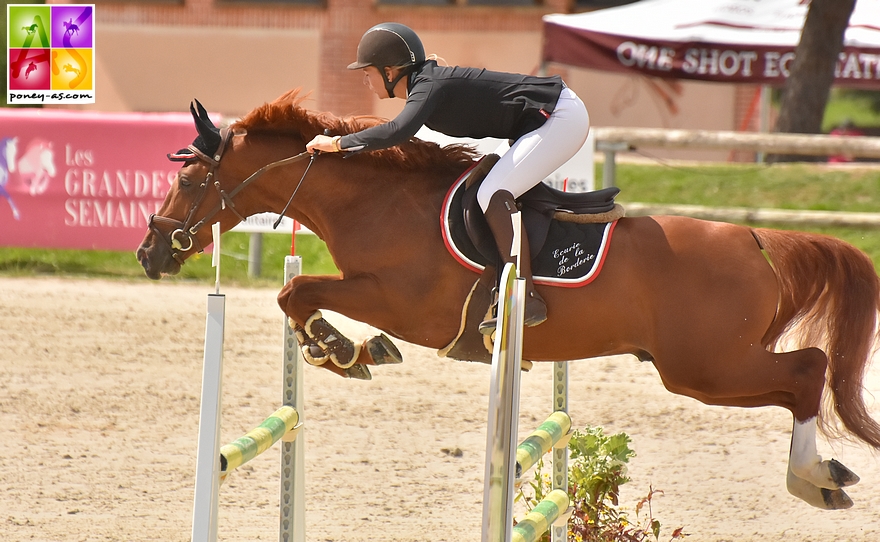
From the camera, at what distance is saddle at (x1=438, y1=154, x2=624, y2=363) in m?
3.36

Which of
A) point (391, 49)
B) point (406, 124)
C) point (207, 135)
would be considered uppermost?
point (391, 49)

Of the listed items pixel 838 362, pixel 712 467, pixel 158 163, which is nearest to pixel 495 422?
pixel 838 362

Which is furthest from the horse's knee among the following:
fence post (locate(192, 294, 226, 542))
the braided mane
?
fence post (locate(192, 294, 226, 542))

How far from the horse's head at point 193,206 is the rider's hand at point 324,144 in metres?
0.37

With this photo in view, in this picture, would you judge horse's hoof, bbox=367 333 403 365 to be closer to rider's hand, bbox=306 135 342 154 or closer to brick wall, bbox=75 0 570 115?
rider's hand, bbox=306 135 342 154

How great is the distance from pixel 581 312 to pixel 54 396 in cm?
357

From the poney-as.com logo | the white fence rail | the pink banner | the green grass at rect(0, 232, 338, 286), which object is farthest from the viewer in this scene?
the green grass at rect(0, 232, 338, 286)

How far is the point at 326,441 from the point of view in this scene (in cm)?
522

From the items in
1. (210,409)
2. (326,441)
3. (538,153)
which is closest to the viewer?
(210,409)

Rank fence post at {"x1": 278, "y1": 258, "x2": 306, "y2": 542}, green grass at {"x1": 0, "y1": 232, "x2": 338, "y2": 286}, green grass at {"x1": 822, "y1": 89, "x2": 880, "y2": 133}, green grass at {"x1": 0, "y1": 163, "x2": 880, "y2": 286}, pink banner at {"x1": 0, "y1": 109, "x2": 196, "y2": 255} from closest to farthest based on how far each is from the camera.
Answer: fence post at {"x1": 278, "y1": 258, "x2": 306, "y2": 542} < pink banner at {"x1": 0, "y1": 109, "x2": 196, "y2": 255} < green grass at {"x1": 0, "y1": 232, "x2": 338, "y2": 286} < green grass at {"x1": 0, "y1": 163, "x2": 880, "y2": 286} < green grass at {"x1": 822, "y1": 89, "x2": 880, "y2": 133}

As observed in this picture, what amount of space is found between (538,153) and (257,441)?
4.29 feet

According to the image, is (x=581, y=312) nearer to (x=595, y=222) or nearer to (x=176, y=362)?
(x=595, y=222)

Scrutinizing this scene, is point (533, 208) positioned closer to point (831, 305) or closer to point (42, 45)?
point (831, 305)

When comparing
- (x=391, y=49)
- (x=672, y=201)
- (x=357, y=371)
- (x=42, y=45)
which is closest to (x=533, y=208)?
(x=391, y=49)
